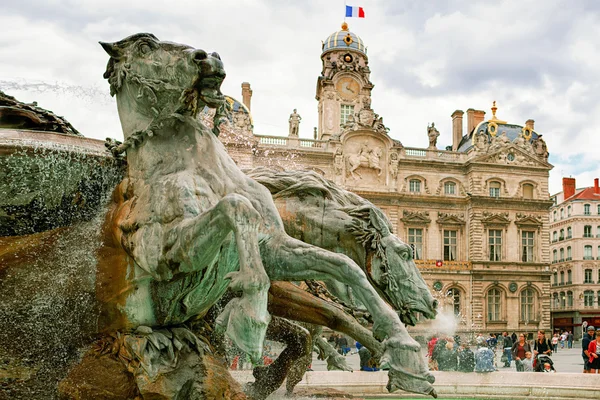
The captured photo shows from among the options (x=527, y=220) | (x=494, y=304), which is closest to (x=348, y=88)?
(x=527, y=220)

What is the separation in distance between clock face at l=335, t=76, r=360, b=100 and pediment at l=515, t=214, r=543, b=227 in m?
12.1

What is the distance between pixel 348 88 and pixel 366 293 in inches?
1443

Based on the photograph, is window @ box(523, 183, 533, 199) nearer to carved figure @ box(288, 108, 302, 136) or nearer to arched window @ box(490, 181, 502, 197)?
arched window @ box(490, 181, 502, 197)

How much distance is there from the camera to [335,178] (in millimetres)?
34562

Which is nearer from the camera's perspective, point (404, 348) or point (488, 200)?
point (404, 348)

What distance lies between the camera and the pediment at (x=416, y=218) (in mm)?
35969

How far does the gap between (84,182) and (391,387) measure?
229cm

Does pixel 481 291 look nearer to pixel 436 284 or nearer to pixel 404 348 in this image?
pixel 436 284

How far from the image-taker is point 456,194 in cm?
3722

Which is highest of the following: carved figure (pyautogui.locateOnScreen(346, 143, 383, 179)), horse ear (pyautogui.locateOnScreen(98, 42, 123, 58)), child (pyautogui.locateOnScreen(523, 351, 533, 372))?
carved figure (pyautogui.locateOnScreen(346, 143, 383, 179))

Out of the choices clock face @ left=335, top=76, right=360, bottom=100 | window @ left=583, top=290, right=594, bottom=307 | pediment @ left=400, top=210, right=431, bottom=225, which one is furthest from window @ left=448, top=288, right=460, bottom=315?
window @ left=583, top=290, right=594, bottom=307

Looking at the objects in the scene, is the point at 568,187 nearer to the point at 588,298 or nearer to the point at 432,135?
the point at 588,298

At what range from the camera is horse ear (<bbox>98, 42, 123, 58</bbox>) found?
391 cm

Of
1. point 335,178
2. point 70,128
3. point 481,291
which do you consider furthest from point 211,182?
point 481,291
